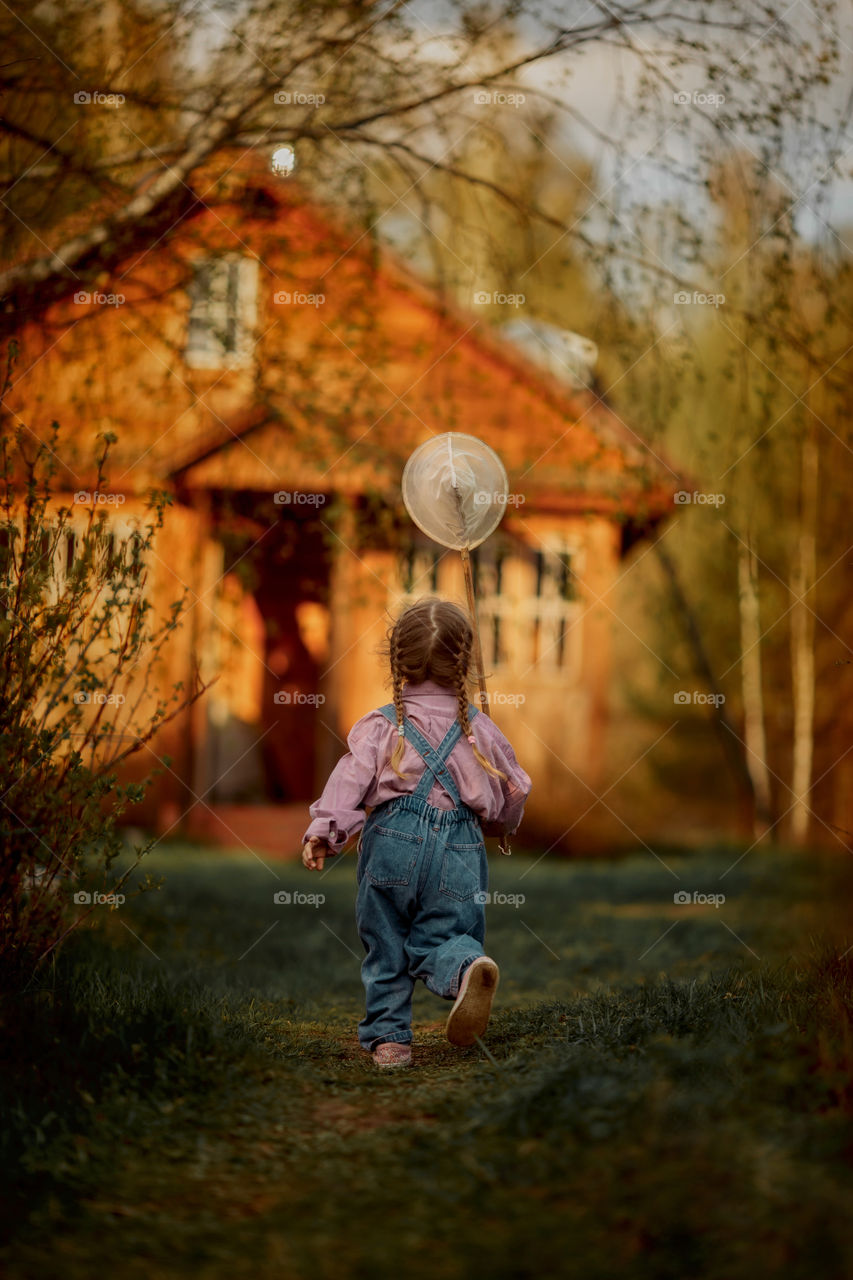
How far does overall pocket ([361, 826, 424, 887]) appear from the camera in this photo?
14.0ft

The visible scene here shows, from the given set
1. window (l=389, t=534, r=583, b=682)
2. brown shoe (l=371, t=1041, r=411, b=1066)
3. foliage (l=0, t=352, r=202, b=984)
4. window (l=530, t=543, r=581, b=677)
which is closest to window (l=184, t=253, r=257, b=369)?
foliage (l=0, t=352, r=202, b=984)

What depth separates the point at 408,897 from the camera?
429 cm

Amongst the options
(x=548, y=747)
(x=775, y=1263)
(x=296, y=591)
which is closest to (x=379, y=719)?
(x=775, y=1263)

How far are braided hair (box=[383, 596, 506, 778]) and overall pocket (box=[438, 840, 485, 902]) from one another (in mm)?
293

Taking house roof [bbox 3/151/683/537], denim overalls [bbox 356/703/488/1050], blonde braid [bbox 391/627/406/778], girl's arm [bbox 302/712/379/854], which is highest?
house roof [bbox 3/151/683/537]

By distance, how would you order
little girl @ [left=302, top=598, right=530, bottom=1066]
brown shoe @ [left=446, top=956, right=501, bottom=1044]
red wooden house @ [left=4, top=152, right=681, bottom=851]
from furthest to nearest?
red wooden house @ [left=4, top=152, right=681, bottom=851] < little girl @ [left=302, top=598, right=530, bottom=1066] < brown shoe @ [left=446, top=956, right=501, bottom=1044]

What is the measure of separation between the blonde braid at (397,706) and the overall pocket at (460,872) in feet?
1.04

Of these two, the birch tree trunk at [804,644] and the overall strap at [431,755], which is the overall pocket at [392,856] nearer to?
the overall strap at [431,755]

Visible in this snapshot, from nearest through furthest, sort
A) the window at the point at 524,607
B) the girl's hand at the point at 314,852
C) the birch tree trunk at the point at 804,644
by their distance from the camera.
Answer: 1. the girl's hand at the point at 314,852
2. the window at the point at 524,607
3. the birch tree trunk at the point at 804,644

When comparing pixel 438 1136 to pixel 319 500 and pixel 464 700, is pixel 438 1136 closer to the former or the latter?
pixel 464 700

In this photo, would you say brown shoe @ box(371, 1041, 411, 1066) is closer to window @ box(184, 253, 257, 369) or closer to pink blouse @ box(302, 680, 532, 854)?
pink blouse @ box(302, 680, 532, 854)

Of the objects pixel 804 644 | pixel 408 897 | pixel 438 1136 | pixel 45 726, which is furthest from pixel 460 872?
pixel 804 644

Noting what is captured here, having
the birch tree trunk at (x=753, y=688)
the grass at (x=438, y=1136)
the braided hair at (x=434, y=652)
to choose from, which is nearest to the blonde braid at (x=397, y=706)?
the braided hair at (x=434, y=652)

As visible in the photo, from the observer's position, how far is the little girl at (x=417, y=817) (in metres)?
4.22
